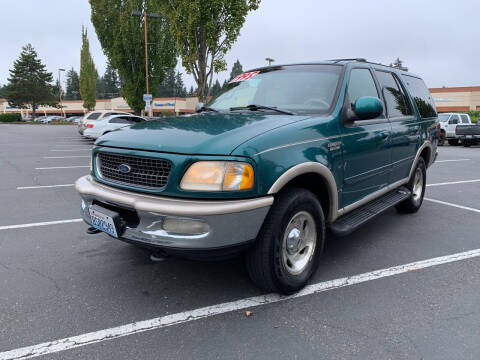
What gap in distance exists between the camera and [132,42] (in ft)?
88.0

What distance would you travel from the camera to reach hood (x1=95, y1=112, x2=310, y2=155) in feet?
8.14

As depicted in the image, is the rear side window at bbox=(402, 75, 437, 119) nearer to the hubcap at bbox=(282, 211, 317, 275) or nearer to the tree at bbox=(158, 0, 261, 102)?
the hubcap at bbox=(282, 211, 317, 275)

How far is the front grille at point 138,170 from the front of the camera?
8.35ft

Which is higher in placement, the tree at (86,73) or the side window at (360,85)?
the tree at (86,73)

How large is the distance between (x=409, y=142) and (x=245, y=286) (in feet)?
9.58

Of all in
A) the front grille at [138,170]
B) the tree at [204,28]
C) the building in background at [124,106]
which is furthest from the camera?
the building in background at [124,106]

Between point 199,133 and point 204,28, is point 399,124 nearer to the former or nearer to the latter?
point 199,133

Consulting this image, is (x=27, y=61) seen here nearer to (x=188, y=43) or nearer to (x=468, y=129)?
(x=188, y=43)

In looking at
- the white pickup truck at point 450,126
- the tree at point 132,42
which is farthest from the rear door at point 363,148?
the tree at point 132,42

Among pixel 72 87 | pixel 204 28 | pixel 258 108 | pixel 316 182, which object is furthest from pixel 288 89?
pixel 72 87

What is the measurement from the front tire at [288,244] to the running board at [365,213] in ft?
0.88

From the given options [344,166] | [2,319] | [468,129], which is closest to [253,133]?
[344,166]

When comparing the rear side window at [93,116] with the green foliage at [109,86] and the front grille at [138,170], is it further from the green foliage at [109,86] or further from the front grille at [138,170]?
the green foliage at [109,86]

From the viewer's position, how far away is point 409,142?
15.2ft
